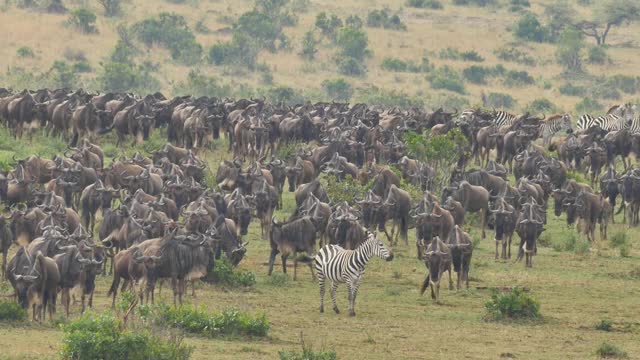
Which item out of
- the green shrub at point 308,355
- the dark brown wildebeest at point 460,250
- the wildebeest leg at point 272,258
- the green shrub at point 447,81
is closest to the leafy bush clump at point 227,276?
the wildebeest leg at point 272,258

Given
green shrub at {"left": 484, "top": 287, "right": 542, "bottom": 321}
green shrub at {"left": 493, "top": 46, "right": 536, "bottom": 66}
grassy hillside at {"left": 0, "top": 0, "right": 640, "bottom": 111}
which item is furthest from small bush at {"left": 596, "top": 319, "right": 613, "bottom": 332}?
green shrub at {"left": 493, "top": 46, "right": 536, "bottom": 66}

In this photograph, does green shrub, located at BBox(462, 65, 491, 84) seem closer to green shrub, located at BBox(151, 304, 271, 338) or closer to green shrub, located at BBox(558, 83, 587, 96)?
green shrub, located at BBox(558, 83, 587, 96)

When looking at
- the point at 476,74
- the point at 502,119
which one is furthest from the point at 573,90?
the point at 502,119

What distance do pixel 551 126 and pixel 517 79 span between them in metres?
36.3

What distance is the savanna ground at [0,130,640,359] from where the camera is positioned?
22.9 m

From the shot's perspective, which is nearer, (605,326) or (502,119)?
(605,326)

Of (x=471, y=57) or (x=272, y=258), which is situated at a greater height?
(x=272, y=258)

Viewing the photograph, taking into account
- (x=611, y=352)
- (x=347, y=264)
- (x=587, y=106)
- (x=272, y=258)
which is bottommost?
(x=587, y=106)

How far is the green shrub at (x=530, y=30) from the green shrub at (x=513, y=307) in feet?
263

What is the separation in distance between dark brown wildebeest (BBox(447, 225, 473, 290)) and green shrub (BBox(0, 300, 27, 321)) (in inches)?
392

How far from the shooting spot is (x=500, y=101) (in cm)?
8481

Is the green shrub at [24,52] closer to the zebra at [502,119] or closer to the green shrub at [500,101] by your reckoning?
the green shrub at [500,101]

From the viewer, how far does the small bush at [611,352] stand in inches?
916

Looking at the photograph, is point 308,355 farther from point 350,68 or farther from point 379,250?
point 350,68
